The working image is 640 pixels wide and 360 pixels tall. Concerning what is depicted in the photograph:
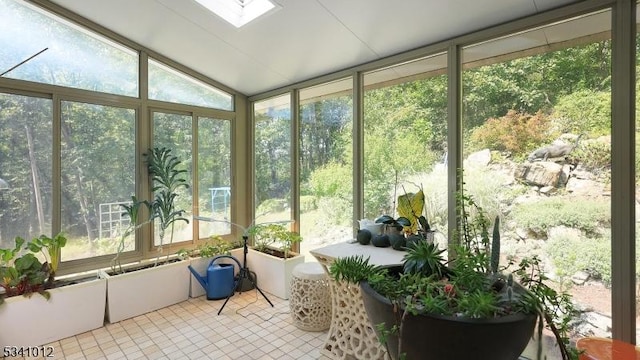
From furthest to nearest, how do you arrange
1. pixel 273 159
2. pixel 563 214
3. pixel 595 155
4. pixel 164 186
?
pixel 273 159 → pixel 164 186 → pixel 563 214 → pixel 595 155

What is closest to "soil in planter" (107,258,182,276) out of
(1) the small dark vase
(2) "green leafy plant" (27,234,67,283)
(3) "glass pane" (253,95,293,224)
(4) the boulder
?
(2) "green leafy plant" (27,234,67,283)

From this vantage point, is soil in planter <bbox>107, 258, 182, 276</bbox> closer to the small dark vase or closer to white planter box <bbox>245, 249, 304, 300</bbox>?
white planter box <bbox>245, 249, 304, 300</bbox>

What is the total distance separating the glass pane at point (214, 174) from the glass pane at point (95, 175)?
0.76 meters

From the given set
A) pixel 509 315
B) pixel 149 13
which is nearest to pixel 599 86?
pixel 509 315

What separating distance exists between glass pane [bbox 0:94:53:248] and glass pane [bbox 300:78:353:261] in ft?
7.96

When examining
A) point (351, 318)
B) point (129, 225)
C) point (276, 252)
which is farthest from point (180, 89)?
point (351, 318)

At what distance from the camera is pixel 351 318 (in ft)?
6.86

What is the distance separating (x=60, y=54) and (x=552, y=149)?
13.6 feet

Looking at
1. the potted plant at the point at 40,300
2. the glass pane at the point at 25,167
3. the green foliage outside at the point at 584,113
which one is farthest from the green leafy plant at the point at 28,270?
the green foliage outside at the point at 584,113

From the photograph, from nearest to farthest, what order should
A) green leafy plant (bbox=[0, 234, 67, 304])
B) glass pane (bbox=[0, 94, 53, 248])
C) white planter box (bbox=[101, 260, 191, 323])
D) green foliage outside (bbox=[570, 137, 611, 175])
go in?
green foliage outside (bbox=[570, 137, 611, 175]) → green leafy plant (bbox=[0, 234, 67, 304]) → glass pane (bbox=[0, 94, 53, 248]) → white planter box (bbox=[101, 260, 191, 323])

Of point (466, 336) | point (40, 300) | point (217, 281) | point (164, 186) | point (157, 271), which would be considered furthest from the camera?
point (164, 186)

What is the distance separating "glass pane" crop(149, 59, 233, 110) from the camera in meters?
3.63

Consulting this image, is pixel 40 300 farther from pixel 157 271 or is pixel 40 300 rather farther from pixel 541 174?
pixel 541 174

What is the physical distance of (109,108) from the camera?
334cm
